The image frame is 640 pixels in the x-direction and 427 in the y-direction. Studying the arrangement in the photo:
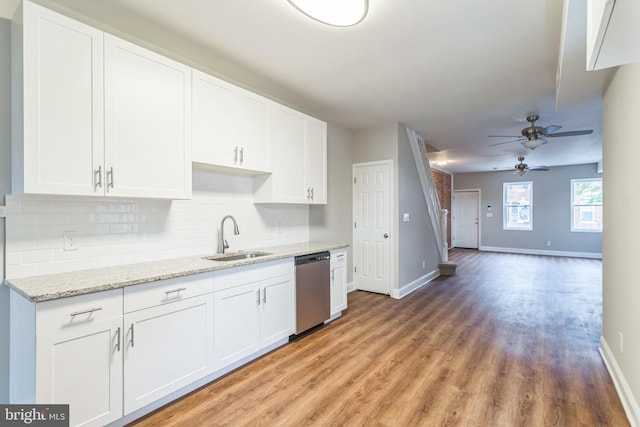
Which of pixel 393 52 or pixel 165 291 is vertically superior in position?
pixel 393 52

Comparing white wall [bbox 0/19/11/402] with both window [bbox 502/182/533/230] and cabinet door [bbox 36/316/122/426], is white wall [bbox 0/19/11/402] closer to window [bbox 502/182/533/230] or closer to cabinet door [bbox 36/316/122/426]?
cabinet door [bbox 36/316/122/426]

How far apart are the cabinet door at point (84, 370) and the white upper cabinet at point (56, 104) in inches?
32.4

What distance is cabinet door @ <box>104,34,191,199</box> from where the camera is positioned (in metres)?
1.96

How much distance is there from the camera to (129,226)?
232cm

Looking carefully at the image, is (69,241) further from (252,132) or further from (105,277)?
(252,132)

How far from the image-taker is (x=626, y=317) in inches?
81.0

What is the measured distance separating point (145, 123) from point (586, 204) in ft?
35.6

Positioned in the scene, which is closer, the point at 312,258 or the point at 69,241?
the point at 69,241

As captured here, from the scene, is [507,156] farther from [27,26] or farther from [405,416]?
[27,26]

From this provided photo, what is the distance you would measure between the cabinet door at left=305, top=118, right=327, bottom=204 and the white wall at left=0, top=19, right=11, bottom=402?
96.4 inches

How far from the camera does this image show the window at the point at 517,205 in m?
9.30

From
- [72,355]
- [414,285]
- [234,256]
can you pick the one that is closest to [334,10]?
[234,256]

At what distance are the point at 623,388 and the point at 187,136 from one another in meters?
3.66

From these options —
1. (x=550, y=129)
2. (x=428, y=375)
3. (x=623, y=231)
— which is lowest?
(x=428, y=375)
